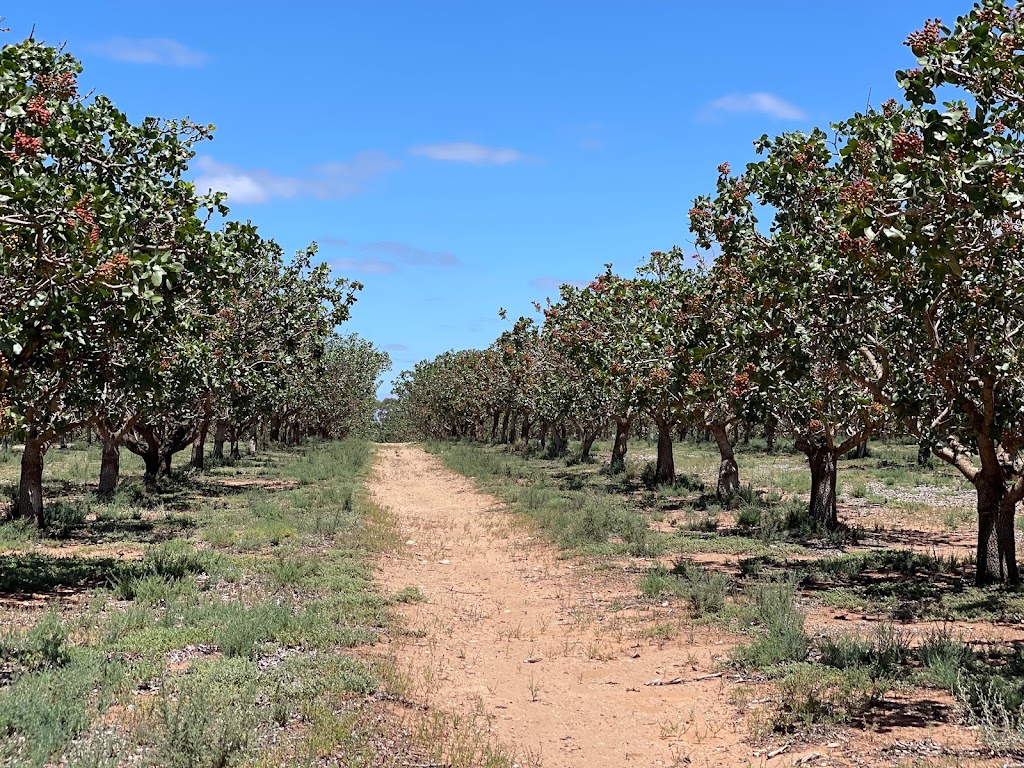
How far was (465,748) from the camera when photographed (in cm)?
734

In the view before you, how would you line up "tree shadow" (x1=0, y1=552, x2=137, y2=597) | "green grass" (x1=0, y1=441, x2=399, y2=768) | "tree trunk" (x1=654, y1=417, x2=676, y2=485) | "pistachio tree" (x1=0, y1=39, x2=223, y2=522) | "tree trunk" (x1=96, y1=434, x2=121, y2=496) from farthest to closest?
"tree trunk" (x1=654, y1=417, x2=676, y2=485) < "tree trunk" (x1=96, y1=434, x2=121, y2=496) < "tree shadow" (x1=0, y1=552, x2=137, y2=597) < "pistachio tree" (x1=0, y1=39, x2=223, y2=522) < "green grass" (x1=0, y1=441, x2=399, y2=768)

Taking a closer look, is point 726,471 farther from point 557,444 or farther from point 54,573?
point 557,444

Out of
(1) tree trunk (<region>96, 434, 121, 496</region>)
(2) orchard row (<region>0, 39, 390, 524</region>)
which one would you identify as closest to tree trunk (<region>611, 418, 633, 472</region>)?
(2) orchard row (<region>0, 39, 390, 524</region>)

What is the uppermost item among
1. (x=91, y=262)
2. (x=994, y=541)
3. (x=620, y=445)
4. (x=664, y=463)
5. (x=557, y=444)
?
(x=91, y=262)

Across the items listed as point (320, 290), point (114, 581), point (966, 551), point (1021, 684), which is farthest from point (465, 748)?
point (320, 290)

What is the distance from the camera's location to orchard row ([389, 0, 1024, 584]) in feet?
27.1

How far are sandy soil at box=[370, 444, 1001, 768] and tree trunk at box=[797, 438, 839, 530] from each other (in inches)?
263

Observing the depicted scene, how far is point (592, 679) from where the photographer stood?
9961mm

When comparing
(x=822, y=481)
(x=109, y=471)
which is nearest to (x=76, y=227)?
(x=822, y=481)

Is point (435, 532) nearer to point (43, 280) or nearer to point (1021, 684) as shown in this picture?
point (43, 280)

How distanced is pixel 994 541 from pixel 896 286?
4.77 metres

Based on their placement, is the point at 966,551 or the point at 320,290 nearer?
the point at 966,551

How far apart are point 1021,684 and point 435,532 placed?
1545 centimetres

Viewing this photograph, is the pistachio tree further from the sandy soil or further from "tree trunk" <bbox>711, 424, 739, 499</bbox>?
"tree trunk" <bbox>711, 424, 739, 499</bbox>
